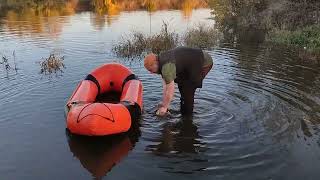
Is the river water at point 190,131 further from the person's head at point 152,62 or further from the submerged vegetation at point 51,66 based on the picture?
the person's head at point 152,62

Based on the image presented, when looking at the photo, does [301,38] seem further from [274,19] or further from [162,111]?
[162,111]

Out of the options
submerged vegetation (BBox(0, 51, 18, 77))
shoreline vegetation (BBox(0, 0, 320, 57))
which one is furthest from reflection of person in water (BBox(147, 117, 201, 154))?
shoreline vegetation (BBox(0, 0, 320, 57))

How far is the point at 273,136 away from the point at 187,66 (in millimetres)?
2214

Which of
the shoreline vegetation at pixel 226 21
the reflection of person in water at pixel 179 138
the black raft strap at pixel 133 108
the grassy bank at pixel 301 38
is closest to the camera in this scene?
the reflection of person in water at pixel 179 138

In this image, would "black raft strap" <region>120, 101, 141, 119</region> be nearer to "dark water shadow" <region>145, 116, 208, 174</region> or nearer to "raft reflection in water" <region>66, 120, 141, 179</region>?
"raft reflection in water" <region>66, 120, 141, 179</region>

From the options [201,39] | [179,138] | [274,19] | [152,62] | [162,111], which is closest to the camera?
[152,62]

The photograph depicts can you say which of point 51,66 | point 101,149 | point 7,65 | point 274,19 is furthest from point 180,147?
point 274,19

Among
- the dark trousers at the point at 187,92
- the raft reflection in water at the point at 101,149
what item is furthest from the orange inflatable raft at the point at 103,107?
the dark trousers at the point at 187,92

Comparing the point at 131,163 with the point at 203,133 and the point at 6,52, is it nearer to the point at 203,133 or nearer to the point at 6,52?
the point at 203,133

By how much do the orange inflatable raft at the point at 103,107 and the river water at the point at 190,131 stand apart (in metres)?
0.35

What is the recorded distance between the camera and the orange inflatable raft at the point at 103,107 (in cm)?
791

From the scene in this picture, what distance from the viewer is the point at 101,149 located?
7883 millimetres

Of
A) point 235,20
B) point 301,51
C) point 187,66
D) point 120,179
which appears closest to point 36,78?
point 187,66

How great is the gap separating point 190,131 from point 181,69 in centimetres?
131
